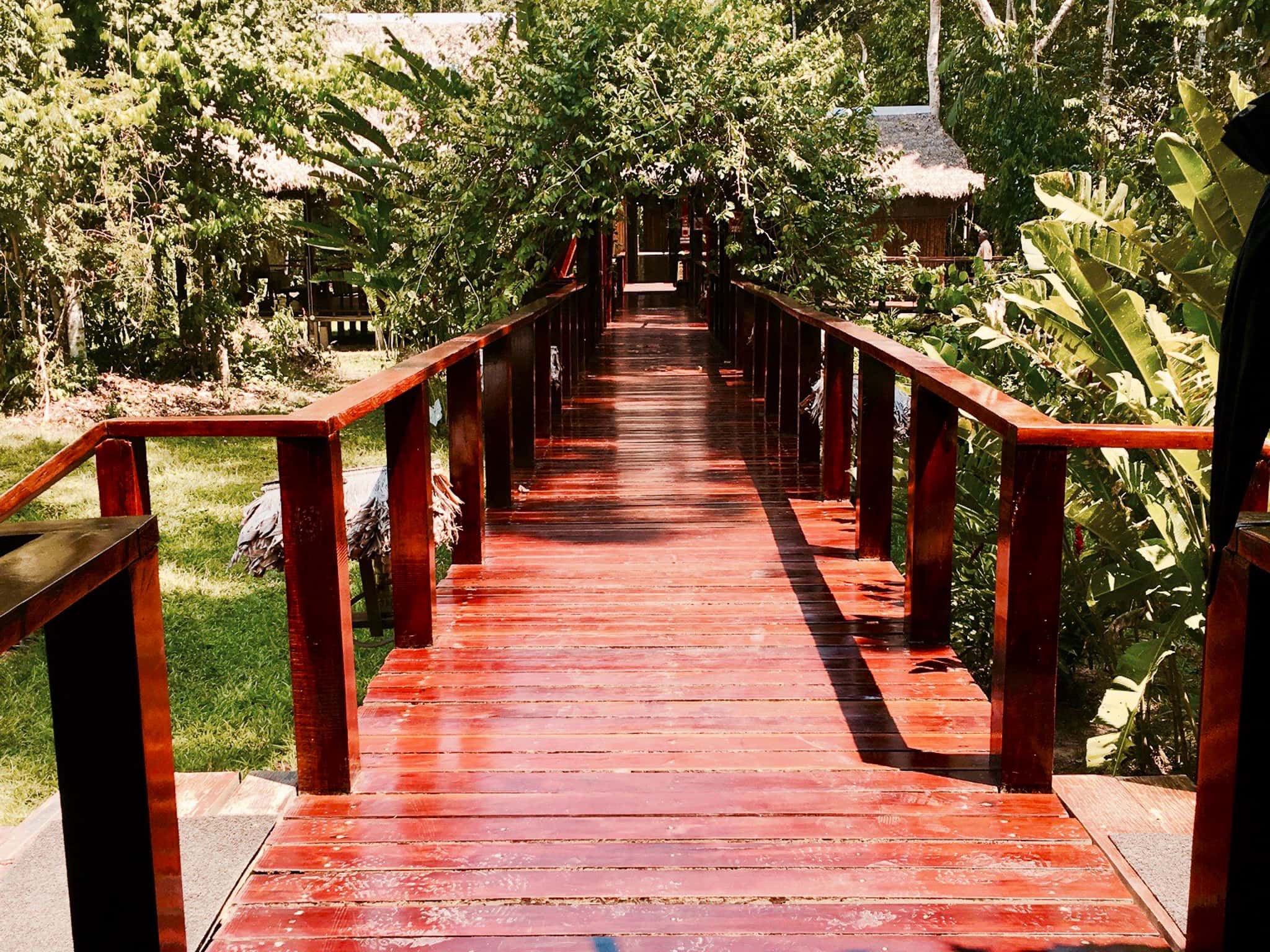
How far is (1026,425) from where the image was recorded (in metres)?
2.94

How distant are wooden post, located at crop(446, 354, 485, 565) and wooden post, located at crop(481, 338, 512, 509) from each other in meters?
0.69

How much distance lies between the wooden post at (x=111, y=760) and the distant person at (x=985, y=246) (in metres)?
19.3

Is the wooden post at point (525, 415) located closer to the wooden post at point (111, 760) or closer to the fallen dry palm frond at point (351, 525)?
the fallen dry palm frond at point (351, 525)

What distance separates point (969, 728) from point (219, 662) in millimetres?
4702

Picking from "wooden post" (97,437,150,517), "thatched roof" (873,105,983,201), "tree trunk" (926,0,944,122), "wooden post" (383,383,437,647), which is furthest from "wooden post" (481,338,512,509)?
"tree trunk" (926,0,944,122)

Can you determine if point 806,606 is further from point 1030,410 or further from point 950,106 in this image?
point 950,106

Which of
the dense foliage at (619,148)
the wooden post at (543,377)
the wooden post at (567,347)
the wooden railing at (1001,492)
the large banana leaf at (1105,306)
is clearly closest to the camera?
the wooden railing at (1001,492)

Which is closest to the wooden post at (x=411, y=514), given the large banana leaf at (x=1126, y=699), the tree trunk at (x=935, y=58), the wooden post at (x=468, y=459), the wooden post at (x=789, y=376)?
the wooden post at (x=468, y=459)

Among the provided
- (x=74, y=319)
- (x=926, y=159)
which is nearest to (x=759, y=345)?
(x=74, y=319)

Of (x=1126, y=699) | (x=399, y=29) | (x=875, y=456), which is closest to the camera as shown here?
(x=1126, y=699)

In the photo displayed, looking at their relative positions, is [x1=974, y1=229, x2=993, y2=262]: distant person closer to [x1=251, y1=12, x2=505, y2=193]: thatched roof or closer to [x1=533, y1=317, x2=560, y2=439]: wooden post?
[x1=251, y1=12, x2=505, y2=193]: thatched roof

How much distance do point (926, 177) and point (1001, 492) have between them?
24.6 meters

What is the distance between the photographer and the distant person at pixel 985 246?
21427mm

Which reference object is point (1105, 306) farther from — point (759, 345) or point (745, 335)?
point (745, 335)
